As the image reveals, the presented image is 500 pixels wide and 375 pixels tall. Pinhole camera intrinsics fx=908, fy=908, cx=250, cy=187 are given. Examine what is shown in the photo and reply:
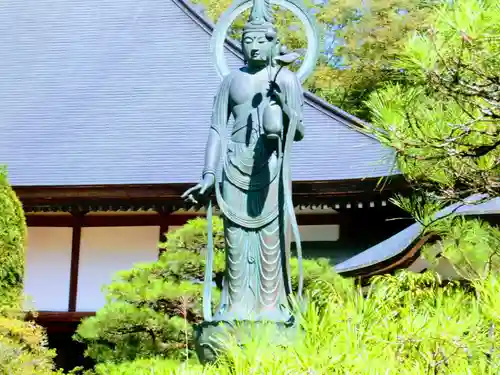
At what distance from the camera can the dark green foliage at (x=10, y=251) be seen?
23.9 ft

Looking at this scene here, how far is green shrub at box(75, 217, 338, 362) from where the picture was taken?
6379 mm

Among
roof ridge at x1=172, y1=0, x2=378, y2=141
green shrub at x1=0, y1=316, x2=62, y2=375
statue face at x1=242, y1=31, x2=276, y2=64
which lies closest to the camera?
statue face at x1=242, y1=31, x2=276, y2=64

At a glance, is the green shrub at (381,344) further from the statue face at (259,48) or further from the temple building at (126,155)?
the temple building at (126,155)

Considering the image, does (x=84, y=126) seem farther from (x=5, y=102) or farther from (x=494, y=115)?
(x=494, y=115)

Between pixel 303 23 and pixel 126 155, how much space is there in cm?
596

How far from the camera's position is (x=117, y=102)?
11.4 m

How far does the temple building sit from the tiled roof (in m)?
0.02

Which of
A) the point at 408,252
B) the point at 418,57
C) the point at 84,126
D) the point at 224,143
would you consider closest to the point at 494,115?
the point at 418,57

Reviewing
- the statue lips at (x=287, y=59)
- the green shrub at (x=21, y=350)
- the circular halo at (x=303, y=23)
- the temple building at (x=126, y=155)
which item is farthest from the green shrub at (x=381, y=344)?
the temple building at (x=126, y=155)

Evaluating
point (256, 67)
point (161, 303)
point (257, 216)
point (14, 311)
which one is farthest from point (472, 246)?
point (14, 311)

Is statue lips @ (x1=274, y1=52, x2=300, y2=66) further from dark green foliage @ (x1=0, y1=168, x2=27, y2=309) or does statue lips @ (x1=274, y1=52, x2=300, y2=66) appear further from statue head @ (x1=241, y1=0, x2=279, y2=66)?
dark green foliage @ (x1=0, y1=168, x2=27, y2=309)

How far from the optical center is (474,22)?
129 inches

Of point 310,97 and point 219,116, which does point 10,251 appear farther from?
point 310,97

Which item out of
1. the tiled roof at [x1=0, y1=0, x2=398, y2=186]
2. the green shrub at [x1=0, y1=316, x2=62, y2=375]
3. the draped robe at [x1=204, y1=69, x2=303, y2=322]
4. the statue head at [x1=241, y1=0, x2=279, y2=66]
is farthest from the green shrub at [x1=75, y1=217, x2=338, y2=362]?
the tiled roof at [x1=0, y1=0, x2=398, y2=186]
